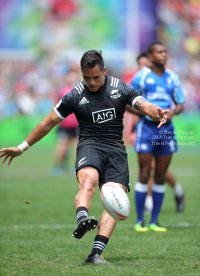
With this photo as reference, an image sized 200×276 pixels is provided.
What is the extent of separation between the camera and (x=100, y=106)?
509 cm

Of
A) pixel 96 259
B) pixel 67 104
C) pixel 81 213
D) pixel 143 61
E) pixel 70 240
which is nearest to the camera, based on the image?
pixel 81 213

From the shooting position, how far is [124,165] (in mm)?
5211

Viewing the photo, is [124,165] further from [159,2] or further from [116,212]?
[159,2]

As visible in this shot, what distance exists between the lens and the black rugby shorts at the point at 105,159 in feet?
16.6

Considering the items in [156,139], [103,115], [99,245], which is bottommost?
[99,245]

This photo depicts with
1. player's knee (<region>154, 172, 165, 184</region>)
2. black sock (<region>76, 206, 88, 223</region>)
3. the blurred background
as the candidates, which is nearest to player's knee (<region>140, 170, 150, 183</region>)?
player's knee (<region>154, 172, 165, 184</region>)

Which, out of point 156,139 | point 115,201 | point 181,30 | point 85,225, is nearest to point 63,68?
point 181,30

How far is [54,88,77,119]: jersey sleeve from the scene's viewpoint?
511 cm

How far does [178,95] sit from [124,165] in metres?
2.27

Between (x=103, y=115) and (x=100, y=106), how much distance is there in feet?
0.32

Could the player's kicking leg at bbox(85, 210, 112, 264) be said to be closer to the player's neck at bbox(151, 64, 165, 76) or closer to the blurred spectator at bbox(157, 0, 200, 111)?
the player's neck at bbox(151, 64, 165, 76)

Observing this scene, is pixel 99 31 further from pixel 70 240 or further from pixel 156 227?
pixel 70 240

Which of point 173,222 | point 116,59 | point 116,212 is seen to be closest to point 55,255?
point 116,212

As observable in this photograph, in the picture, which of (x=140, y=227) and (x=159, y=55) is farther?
(x=140, y=227)
